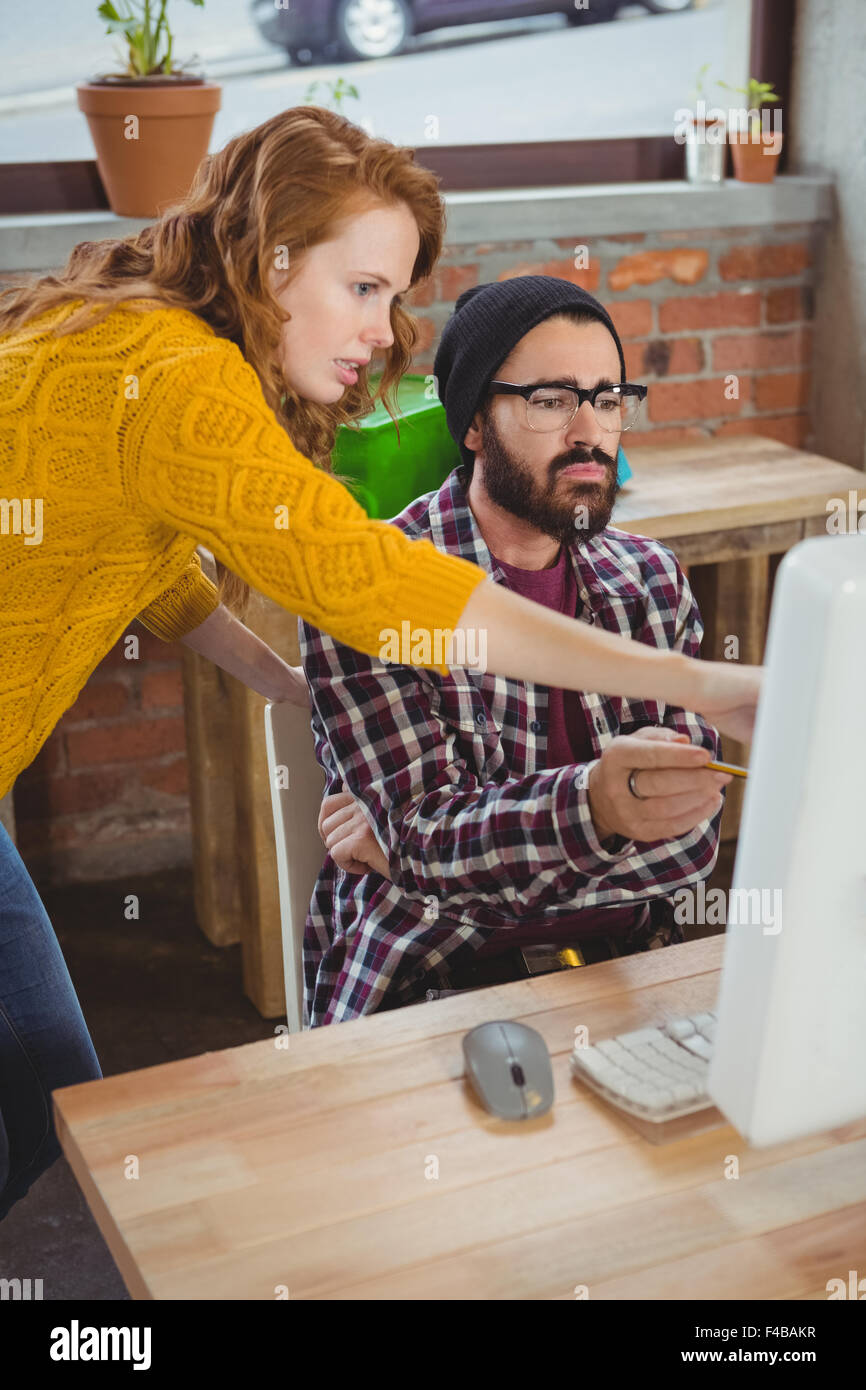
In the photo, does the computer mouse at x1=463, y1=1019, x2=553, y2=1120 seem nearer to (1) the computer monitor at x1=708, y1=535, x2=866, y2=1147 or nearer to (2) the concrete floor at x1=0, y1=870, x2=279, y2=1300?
(1) the computer monitor at x1=708, y1=535, x2=866, y2=1147

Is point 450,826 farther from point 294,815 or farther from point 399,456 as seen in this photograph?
point 399,456

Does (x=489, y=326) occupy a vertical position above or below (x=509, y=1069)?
above

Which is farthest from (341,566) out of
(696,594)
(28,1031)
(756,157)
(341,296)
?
(756,157)

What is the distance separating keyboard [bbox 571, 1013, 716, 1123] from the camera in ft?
3.12

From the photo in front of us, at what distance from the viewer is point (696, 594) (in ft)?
9.00

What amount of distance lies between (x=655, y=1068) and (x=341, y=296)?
0.68 meters

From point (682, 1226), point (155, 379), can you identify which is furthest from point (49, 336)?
point (682, 1226)

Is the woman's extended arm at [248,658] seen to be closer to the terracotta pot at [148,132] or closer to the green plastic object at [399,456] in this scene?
the green plastic object at [399,456]

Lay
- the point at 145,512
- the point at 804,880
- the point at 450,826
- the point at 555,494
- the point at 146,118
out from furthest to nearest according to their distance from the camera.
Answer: the point at 146,118
the point at 555,494
the point at 450,826
the point at 145,512
the point at 804,880

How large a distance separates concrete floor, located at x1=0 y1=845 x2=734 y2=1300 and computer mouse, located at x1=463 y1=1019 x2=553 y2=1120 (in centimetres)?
102

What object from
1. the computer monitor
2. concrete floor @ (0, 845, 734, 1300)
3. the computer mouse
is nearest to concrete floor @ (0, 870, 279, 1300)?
concrete floor @ (0, 845, 734, 1300)

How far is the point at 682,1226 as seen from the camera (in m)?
0.87

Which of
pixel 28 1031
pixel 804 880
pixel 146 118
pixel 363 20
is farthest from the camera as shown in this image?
pixel 363 20
